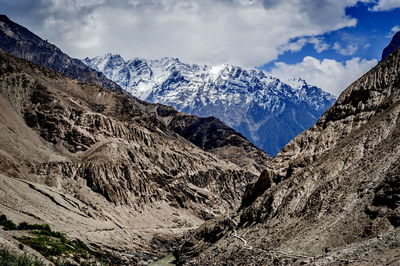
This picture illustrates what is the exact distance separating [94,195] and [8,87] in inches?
2167

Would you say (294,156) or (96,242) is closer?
(294,156)

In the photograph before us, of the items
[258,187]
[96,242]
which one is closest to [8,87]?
[96,242]

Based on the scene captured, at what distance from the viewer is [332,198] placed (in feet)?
219

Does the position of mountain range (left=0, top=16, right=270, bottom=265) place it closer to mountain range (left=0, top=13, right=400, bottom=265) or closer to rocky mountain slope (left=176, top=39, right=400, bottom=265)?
mountain range (left=0, top=13, right=400, bottom=265)

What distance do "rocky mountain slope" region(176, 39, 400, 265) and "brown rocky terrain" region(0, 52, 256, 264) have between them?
1258 inches

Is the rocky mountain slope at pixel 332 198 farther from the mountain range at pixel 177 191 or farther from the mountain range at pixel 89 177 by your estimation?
the mountain range at pixel 89 177

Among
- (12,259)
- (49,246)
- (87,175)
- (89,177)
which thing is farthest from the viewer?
(87,175)

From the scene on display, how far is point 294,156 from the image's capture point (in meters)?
94.1

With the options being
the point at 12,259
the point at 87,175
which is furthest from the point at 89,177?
the point at 12,259

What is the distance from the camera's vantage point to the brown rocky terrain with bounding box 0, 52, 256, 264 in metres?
116

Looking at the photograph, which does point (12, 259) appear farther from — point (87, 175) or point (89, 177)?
point (87, 175)

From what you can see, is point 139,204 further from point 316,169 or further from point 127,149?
point 316,169

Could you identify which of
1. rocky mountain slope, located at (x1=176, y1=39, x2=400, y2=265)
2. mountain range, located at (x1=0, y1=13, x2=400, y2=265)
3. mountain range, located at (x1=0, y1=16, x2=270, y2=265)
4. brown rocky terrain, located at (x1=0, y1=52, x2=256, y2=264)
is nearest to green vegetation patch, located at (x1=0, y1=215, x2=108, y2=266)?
mountain range, located at (x1=0, y1=13, x2=400, y2=265)

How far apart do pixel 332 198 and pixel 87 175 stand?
102202 mm
